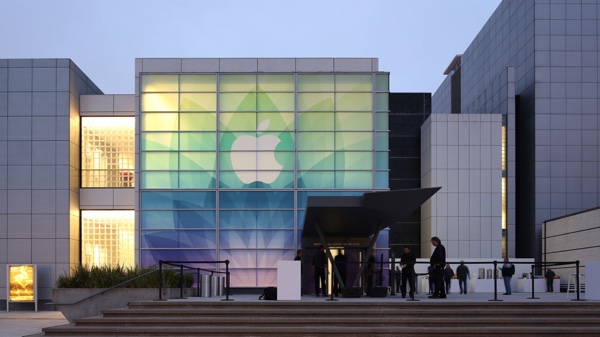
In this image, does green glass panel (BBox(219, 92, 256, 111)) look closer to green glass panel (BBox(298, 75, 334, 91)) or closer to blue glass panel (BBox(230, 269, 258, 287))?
green glass panel (BBox(298, 75, 334, 91))

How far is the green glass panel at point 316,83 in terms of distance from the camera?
34500 mm

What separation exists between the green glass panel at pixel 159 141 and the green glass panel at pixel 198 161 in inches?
23.2

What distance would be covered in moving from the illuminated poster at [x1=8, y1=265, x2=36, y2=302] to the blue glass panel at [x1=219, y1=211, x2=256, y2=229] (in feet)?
35.5

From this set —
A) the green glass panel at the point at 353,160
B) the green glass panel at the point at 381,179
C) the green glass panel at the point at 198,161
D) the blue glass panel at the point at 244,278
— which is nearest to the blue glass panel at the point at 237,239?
the blue glass panel at the point at 244,278

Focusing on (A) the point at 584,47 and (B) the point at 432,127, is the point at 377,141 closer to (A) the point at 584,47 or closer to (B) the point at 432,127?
(B) the point at 432,127

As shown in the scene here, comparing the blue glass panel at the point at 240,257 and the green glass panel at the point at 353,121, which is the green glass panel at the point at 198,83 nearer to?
the green glass panel at the point at 353,121

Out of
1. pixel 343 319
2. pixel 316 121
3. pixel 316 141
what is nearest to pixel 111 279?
pixel 343 319

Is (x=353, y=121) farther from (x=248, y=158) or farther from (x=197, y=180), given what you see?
(x=197, y=180)

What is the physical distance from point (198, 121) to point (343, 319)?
56.5ft

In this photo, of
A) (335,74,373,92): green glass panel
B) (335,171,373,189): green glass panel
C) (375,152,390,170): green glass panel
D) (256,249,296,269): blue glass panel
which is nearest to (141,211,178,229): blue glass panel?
(256,249,296,269): blue glass panel

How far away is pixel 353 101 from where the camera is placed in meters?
34.4

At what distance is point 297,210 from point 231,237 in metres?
3.11

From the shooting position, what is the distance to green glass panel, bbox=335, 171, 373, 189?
33844mm

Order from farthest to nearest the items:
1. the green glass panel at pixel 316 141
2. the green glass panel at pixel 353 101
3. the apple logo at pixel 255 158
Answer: the green glass panel at pixel 353 101, the green glass panel at pixel 316 141, the apple logo at pixel 255 158
